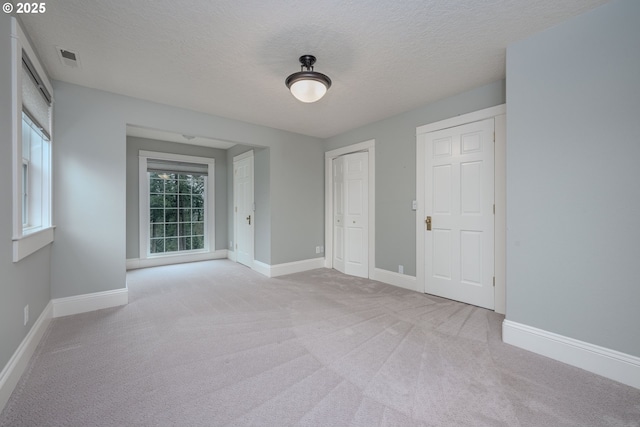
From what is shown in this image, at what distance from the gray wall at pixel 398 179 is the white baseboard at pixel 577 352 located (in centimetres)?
→ 151

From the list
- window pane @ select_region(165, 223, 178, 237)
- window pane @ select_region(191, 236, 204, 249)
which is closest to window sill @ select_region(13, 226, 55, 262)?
window pane @ select_region(165, 223, 178, 237)

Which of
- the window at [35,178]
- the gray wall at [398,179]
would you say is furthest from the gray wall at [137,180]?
the gray wall at [398,179]

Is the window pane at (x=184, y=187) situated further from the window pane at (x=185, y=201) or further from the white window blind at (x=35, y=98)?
the white window blind at (x=35, y=98)

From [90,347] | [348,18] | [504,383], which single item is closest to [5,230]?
[90,347]

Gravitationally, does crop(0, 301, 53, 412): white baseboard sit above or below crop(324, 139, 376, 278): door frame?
below

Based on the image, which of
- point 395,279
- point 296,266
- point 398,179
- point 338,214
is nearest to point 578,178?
point 398,179

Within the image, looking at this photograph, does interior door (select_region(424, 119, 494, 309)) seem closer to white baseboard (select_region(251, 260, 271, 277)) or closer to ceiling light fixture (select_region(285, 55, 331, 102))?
ceiling light fixture (select_region(285, 55, 331, 102))

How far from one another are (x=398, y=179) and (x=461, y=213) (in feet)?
3.24

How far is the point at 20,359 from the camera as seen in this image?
1.82m

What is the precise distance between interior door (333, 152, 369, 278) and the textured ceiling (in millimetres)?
1415

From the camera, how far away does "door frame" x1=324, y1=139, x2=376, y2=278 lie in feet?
13.9

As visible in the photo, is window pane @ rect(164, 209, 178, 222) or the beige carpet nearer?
the beige carpet

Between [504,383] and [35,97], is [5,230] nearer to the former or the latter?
[35,97]

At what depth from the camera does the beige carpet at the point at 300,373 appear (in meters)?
1.48
